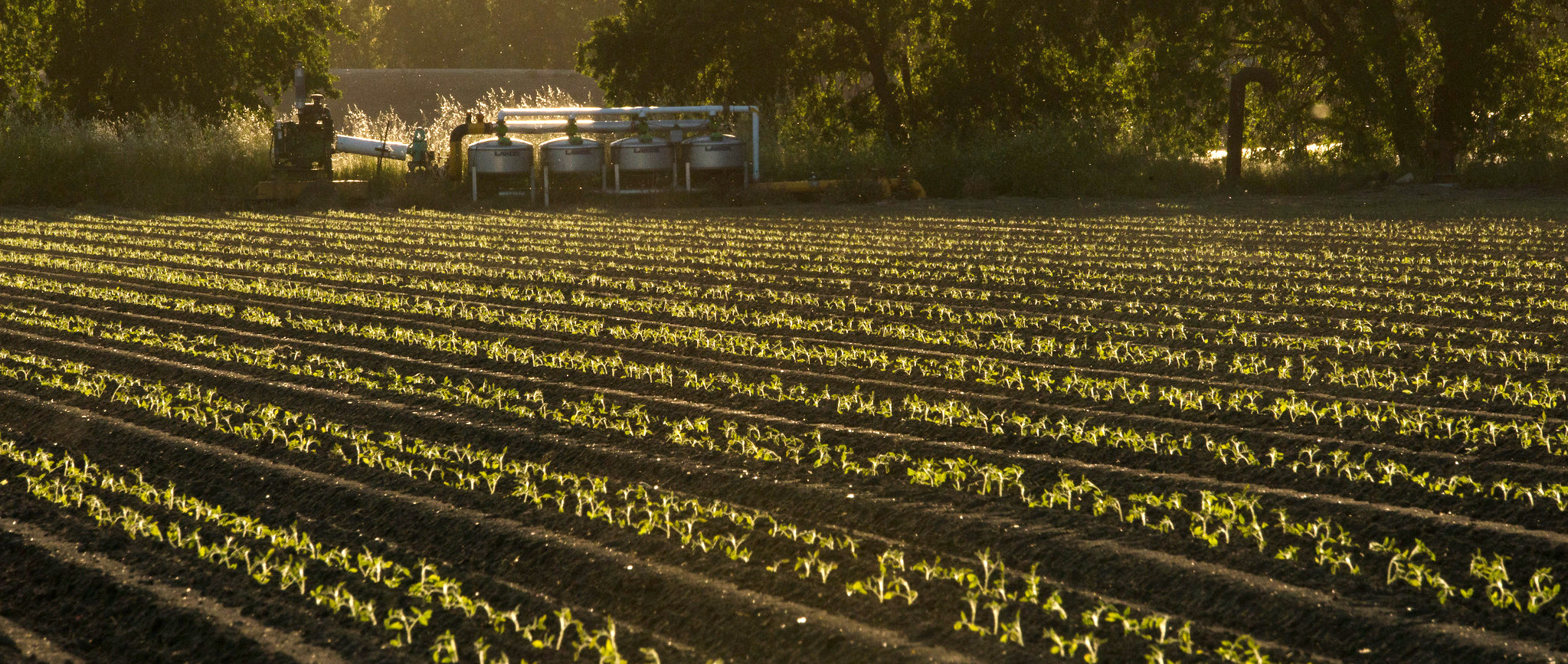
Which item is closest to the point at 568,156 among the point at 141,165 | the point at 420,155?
the point at 420,155

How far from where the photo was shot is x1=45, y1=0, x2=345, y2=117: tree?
2802cm

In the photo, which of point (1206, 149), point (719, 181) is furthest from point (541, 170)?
point (1206, 149)

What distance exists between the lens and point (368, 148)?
79.2ft

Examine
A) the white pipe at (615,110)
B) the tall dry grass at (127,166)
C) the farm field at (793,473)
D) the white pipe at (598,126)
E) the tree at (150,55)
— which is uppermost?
the tree at (150,55)

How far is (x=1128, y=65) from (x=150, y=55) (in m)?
19.7

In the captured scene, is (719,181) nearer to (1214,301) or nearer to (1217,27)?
(1217,27)

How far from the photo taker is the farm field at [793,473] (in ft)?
12.4

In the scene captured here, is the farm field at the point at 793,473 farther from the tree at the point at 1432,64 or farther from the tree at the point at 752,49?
the tree at the point at 752,49

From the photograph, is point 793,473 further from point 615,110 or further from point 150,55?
point 150,55

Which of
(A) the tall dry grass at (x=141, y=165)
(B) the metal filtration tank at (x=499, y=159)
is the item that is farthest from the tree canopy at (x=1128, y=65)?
(A) the tall dry grass at (x=141, y=165)

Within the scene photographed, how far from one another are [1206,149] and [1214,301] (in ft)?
63.7

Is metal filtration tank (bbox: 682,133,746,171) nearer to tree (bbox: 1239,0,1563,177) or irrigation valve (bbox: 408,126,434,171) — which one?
irrigation valve (bbox: 408,126,434,171)

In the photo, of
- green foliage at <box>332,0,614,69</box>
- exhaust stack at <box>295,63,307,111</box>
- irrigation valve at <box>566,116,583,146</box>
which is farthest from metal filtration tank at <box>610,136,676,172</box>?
green foliage at <box>332,0,614,69</box>

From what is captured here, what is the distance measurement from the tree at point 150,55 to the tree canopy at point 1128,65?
7379mm
